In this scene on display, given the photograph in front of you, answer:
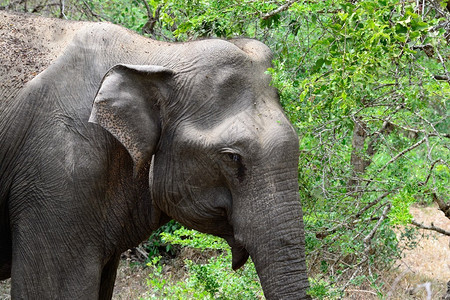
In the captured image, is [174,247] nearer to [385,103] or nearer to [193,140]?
Answer: [385,103]

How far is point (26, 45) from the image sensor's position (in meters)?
4.41

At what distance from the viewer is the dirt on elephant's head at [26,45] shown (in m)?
4.29

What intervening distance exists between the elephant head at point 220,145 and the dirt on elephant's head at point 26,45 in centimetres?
48

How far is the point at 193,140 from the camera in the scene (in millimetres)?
4168

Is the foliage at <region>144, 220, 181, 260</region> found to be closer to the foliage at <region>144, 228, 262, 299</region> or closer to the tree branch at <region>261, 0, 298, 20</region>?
the foliage at <region>144, 228, 262, 299</region>

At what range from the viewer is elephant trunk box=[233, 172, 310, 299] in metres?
3.89

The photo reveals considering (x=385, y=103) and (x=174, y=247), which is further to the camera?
(x=174, y=247)

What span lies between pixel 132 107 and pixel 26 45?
78cm

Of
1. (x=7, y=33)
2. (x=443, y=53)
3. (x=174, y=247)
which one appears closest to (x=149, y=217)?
Answer: (x=7, y=33)

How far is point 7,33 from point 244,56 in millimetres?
1354

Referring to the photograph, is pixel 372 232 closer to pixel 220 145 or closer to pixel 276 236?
pixel 276 236

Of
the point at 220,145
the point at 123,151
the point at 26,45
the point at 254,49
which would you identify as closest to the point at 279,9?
the point at 254,49

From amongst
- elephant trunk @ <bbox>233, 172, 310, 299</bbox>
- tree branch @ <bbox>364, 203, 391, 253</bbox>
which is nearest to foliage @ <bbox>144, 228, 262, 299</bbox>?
tree branch @ <bbox>364, 203, 391, 253</bbox>

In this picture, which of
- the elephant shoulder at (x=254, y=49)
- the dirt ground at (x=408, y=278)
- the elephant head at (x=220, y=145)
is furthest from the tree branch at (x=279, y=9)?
the dirt ground at (x=408, y=278)
